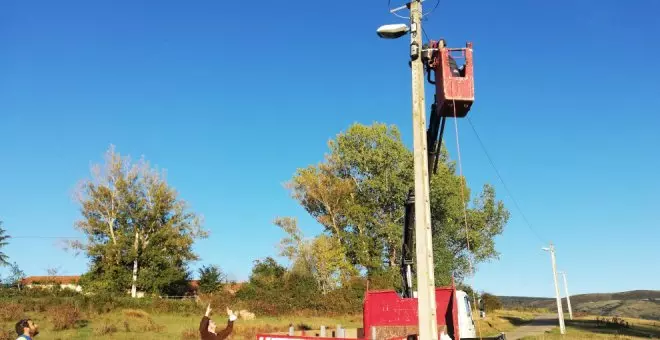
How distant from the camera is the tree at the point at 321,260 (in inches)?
1863

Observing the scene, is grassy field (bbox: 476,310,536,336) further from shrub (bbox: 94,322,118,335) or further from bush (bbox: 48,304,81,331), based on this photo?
bush (bbox: 48,304,81,331)

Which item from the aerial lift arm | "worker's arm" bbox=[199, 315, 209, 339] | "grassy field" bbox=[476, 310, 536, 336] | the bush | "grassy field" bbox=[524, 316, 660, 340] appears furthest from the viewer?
"grassy field" bbox=[476, 310, 536, 336]

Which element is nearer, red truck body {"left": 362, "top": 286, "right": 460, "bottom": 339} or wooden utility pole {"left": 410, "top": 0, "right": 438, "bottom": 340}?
wooden utility pole {"left": 410, "top": 0, "right": 438, "bottom": 340}

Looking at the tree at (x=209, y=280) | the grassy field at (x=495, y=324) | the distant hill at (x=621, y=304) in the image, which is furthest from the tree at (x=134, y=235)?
the distant hill at (x=621, y=304)

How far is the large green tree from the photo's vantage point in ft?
150

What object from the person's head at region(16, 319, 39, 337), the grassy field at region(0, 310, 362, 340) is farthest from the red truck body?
the person's head at region(16, 319, 39, 337)

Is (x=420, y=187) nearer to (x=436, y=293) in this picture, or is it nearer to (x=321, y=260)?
(x=436, y=293)

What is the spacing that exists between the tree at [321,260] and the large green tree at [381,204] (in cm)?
153

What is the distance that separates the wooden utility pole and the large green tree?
36.2 metres

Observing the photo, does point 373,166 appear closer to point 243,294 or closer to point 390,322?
point 243,294

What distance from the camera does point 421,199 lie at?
8.08m

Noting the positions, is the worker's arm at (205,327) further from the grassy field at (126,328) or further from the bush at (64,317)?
the bush at (64,317)

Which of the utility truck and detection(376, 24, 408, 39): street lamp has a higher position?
detection(376, 24, 408, 39): street lamp

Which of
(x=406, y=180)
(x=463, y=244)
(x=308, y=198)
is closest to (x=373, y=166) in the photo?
(x=406, y=180)
